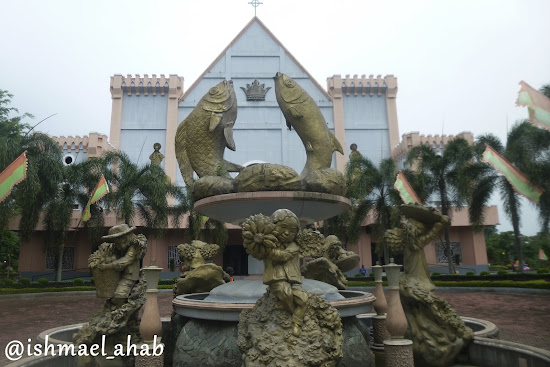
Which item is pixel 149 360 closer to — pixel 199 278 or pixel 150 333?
pixel 150 333

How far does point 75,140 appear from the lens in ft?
96.6

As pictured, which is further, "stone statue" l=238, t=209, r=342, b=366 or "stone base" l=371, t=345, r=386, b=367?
"stone base" l=371, t=345, r=386, b=367

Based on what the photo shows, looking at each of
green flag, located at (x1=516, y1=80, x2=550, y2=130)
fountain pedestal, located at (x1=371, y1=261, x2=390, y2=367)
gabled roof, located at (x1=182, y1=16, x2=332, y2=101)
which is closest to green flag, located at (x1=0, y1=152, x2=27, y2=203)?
fountain pedestal, located at (x1=371, y1=261, x2=390, y2=367)

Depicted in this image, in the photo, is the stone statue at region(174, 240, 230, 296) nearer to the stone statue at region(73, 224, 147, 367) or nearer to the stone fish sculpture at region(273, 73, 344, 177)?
the stone statue at region(73, 224, 147, 367)

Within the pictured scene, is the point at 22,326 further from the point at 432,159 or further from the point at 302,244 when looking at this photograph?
the point at 432,159

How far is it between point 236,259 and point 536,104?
2088 centimetres

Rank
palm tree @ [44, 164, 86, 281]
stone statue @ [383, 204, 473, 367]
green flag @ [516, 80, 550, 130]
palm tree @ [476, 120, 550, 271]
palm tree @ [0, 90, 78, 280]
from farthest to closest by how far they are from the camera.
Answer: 1. palm tree @ [44, 164, 86, 281]
2. palm tree @ [0, 90, 78, 280]
3. palm tree @ [476, 120, 550, 271]
4. green flag @ [516, 80, 550, 130]
5. stone statue @ [383, 204, 473, 367]

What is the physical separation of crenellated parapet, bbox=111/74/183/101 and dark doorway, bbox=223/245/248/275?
40.6 ft

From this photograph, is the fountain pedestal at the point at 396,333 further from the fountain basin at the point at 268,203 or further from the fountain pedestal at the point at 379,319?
the fountain basin at the point at 268,203

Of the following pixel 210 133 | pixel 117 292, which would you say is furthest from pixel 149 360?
pixel 210 133

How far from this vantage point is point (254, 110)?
97.9 ft

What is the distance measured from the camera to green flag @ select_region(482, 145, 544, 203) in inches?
590

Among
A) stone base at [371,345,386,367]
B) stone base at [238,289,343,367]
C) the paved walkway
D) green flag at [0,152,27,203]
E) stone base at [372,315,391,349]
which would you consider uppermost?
green flag at [0,152,27,203]

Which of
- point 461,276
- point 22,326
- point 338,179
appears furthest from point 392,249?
point 461,276
